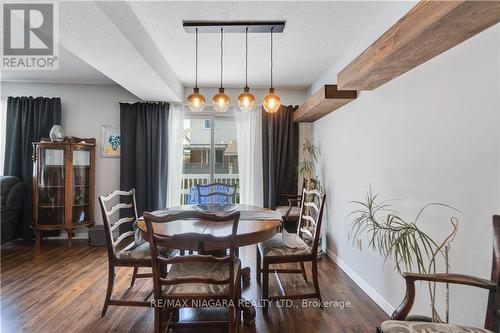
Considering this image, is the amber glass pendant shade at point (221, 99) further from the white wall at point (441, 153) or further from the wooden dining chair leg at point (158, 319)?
the wooden dining chair leg at point (158, 319)

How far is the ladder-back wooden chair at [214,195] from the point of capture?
10.9 feet

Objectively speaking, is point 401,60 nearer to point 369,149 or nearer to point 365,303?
point 369,149

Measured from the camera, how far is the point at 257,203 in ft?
14.3

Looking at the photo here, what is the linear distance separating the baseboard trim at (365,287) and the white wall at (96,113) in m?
3.64

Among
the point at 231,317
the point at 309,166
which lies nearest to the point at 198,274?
the point at 231,317

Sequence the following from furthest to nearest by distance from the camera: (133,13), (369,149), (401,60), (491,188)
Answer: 1. (369,149)
2. (133,13)
3. (401,60)
4. (491,188)

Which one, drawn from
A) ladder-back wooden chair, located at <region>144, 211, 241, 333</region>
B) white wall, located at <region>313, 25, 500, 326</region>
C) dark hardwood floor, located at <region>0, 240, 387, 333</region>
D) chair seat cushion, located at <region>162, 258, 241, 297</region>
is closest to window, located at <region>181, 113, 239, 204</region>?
dark hardwood floor, located at <region>0, 240, 387, 333</region>

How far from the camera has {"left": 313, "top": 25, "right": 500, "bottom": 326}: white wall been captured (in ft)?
4.46

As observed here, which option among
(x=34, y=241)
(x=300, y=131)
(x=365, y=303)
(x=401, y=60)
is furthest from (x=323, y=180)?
(x=34, y=241)

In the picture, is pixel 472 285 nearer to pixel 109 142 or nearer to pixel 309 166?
pixel 309 166

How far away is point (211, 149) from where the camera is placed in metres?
4.52

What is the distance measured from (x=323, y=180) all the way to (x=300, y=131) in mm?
1060

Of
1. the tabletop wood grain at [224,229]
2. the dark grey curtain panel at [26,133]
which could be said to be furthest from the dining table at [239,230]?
the dark grey curtain panel at [26,133]
